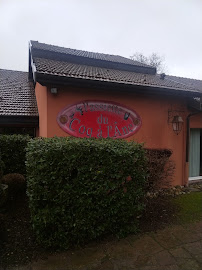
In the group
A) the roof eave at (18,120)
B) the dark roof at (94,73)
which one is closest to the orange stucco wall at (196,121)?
the dark roof at (94,73)

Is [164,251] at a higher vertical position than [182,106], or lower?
lower

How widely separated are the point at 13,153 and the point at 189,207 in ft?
16.9

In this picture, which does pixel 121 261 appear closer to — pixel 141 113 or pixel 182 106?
pixel 141 113

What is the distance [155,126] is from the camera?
560 centimetres

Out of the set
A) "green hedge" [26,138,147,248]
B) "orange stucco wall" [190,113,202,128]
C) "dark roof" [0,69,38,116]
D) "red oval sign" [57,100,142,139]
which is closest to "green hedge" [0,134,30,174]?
"dark roof" [0,69,38,116]

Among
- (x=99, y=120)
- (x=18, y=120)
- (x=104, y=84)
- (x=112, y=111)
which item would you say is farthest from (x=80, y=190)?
(x=18, y=120)

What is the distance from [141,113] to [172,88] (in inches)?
48.8

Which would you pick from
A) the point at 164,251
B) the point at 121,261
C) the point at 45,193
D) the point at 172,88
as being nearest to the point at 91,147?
the point at 45,193

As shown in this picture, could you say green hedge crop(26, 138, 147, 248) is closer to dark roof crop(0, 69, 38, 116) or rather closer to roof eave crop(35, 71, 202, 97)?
roof eave crop(35, 71, 202, 97)

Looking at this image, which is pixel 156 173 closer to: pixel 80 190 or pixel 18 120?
pixel 80 190

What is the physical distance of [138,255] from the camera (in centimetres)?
262

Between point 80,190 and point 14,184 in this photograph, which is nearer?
point 80,190

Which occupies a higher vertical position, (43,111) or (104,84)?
(104,84)

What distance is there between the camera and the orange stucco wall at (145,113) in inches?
177
